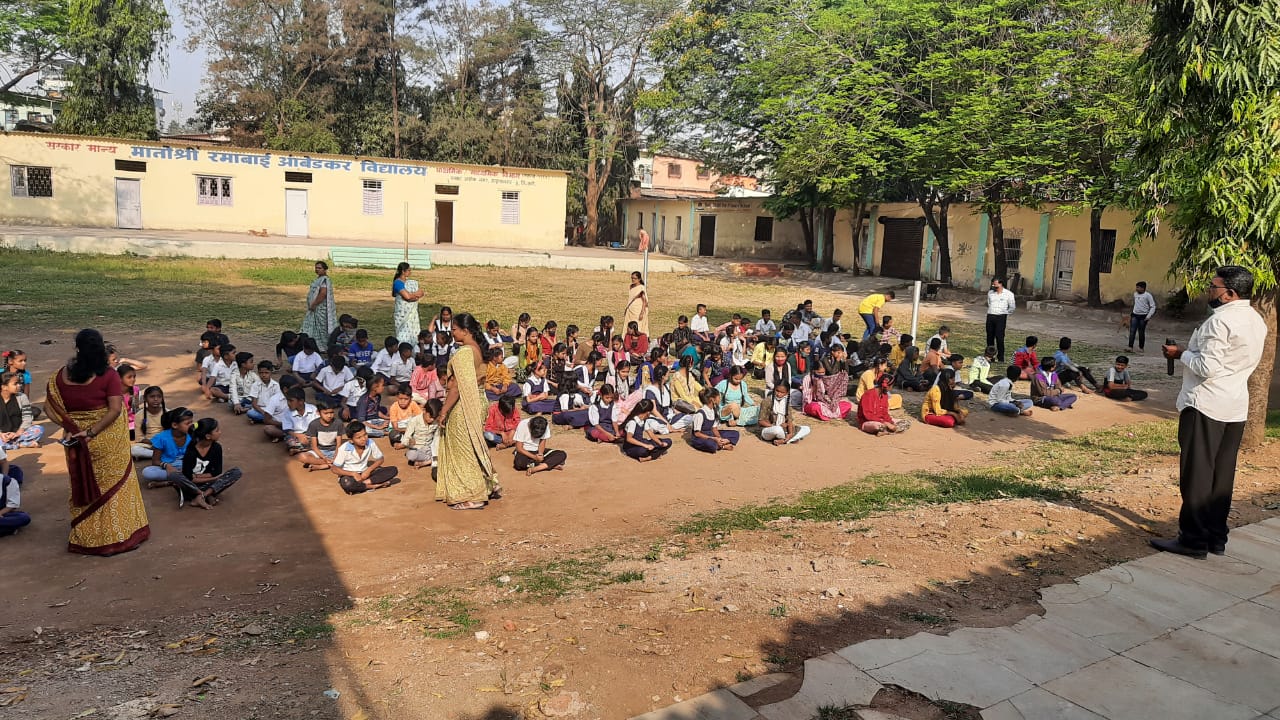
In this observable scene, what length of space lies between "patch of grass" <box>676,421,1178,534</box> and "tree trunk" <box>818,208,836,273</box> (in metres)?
23.3

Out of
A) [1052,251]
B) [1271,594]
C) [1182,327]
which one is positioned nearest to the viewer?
[1271,594]

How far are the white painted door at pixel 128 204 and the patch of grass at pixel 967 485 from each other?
30.8 m

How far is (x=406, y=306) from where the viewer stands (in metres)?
12.6

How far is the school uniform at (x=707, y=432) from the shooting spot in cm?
959

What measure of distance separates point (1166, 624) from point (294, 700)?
4.27 meters

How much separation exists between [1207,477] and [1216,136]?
11.9 feet

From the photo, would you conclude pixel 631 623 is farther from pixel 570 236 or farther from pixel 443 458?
pixel 570 236

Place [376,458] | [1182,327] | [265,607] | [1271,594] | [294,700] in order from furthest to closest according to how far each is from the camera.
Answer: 1. [1182,327]
2. [376,458]
3. [265,607]
4. [1271,594]
5. [294,700]

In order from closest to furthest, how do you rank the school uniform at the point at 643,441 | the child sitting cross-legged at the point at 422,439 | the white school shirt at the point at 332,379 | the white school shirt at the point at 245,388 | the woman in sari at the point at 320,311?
the child sitting cross-legged at the point at 422,439
the school uniform at the point at 643,441
the white school shirt at the point at 245,388
the white school shirt at the point at 332,379
the woman in sari at the point at 320,311

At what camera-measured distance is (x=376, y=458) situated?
8.13 m

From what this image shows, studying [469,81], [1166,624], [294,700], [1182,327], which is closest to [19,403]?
[294,700]

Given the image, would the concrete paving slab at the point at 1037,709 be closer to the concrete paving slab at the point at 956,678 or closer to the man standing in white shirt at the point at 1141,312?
the concrete paving slab at the point at 956,678

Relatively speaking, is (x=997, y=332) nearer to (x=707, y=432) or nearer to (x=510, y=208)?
(x=707, y=432)

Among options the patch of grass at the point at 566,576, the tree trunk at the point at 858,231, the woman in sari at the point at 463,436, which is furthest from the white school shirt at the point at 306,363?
the tree trunk at the point at 858,231
